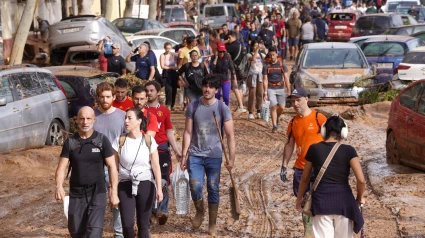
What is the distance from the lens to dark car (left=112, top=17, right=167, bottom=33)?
107ft

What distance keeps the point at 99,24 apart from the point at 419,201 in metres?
14.8

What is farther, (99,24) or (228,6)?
(228,6)

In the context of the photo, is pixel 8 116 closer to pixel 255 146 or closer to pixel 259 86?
pixel 255 146

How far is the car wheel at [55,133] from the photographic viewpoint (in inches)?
611

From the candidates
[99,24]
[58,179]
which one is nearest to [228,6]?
[99,24]

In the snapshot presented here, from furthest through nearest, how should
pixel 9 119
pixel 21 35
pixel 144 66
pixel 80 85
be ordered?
pixel 21 35 → pixel 144 66 → pixel 80 85 → pixel 9 119

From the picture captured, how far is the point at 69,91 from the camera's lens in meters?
17.0

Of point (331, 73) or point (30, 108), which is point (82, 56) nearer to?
point (331, 73)

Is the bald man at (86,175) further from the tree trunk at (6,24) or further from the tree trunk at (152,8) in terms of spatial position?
the tree trunk at (152,8)

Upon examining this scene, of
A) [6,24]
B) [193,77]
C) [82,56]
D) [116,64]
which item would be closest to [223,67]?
[193,77]

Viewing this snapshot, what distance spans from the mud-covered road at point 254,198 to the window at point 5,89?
89 cm

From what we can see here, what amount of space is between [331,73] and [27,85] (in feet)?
26.6

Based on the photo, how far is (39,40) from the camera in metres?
29.9

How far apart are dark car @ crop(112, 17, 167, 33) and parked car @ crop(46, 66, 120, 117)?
1511 centimetres
